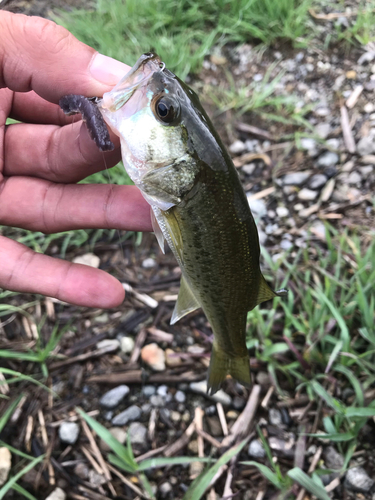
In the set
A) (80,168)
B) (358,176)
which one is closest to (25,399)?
(80,168)

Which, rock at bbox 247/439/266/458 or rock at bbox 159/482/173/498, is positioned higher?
rock at bbox 247/439/266/458

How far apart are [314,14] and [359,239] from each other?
3.27 metres

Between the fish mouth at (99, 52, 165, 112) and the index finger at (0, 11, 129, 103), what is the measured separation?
20cm

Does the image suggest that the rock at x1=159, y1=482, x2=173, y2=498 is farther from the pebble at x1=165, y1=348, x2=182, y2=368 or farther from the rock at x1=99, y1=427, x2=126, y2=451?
the pebble at x1=165, y1=348, x2=182, y2=368

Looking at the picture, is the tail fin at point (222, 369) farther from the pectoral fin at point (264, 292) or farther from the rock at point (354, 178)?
the rock at point (354, 178)

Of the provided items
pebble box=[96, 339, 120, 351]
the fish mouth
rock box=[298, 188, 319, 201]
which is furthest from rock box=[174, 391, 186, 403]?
rock box=[298, 188, 319, 201]

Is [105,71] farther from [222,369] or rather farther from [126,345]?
[126,345]

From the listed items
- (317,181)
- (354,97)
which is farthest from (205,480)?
(354,97)

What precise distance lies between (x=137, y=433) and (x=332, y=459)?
1288mm

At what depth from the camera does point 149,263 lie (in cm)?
354

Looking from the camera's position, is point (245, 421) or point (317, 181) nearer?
point (245, 421)

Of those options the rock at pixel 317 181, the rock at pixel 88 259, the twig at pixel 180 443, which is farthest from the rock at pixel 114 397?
the rock at pixel 317 181

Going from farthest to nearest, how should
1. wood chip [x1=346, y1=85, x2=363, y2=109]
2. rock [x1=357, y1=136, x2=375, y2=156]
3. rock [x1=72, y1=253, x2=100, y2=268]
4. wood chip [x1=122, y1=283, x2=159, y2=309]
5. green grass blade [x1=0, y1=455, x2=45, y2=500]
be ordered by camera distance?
wood chip [x1=346, y1=85, x2=363, y2=109] → rock [x1=357, y1=136, x2=375, y2=156] → rock [x1=72, y1=253, x2=100, y2=268] → wood chip [x1=122, y1=283, x2=159, y2=309] → green grass blade [x1=0, y1=455, x2=45, y2=500]

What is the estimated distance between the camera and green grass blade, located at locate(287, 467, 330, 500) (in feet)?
7.34
